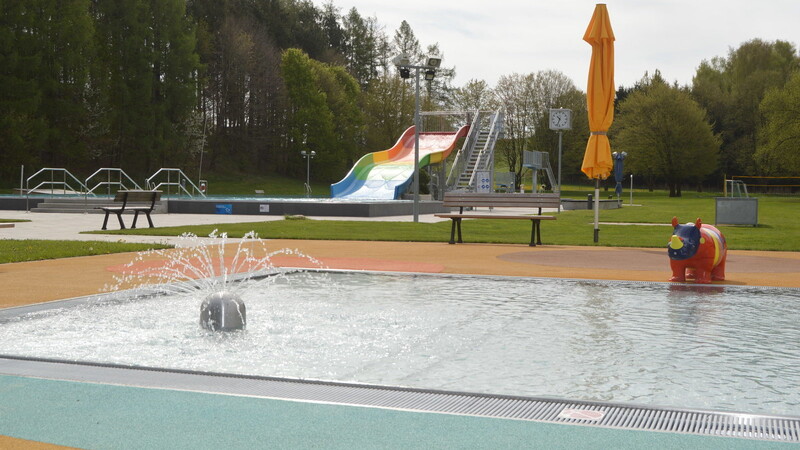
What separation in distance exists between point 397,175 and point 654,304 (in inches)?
1281

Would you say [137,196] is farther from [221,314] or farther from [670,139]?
[670,139]

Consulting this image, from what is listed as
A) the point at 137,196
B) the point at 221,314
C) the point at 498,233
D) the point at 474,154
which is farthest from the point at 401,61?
the point at 221,314

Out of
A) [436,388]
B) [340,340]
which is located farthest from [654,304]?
[436,388]

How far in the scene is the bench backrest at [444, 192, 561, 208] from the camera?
1803cm

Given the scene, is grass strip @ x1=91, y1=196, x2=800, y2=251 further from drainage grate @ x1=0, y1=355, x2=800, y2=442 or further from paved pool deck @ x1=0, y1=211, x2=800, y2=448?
paved pool deck @ x1=0, y1=211, x2=800, y2=448

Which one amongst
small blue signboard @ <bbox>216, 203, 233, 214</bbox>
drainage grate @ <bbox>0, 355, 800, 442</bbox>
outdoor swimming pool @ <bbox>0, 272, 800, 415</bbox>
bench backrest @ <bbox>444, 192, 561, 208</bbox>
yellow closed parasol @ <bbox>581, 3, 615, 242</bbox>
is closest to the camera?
drainage grate @ <bbox>0, 355, 800, 442</bbox>

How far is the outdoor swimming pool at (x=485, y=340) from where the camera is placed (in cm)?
505

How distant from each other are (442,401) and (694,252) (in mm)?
6723

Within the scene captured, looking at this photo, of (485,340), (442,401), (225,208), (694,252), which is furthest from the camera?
(225,208)

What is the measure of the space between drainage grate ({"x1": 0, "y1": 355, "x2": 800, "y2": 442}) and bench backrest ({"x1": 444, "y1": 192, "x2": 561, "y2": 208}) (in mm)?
13346

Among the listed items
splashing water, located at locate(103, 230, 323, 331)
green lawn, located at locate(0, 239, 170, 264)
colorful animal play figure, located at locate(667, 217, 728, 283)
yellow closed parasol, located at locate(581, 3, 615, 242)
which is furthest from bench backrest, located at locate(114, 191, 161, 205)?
colorful animal play figure, located at locate(667, 217, 728, 283)

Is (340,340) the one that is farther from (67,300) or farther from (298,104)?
(298,104)

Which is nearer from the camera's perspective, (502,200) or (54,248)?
(54,248)

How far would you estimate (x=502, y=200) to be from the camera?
1889 centimetres
